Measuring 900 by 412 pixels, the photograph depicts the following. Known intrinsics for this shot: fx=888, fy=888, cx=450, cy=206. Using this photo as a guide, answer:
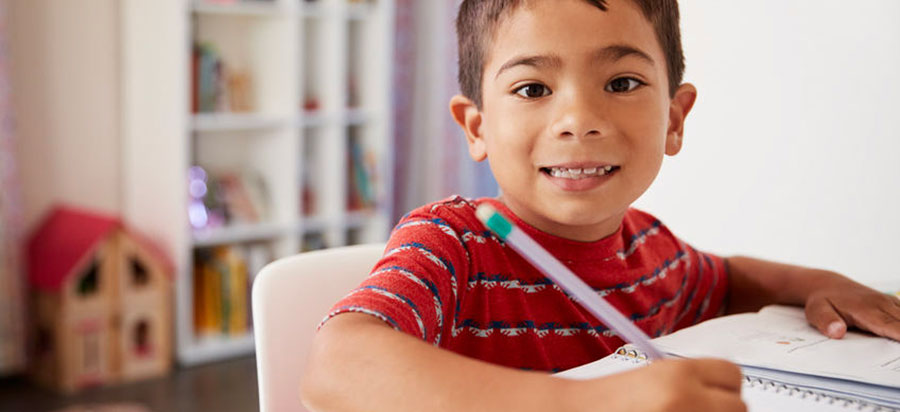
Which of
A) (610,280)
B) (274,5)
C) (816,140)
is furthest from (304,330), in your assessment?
(274,5)

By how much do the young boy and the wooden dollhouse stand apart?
2.08 metres

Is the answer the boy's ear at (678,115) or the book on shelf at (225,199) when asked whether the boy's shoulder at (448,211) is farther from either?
the book on shelf at (225,199)

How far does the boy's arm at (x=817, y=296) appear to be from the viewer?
36.0 inches

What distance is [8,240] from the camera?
2756mm

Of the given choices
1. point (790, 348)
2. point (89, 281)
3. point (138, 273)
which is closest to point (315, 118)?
point (138, 273)

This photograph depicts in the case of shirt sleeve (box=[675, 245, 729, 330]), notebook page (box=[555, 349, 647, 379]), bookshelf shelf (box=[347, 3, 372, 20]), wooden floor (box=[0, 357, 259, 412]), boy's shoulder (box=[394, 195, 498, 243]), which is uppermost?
bookshelf shelf (box=[347, 3, 372, 20])

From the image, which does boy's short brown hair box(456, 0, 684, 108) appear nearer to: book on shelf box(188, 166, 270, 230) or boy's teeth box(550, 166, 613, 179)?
boy's teeth box(550, 166, 613, 179)

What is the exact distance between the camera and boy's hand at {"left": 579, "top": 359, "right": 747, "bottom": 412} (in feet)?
1.72

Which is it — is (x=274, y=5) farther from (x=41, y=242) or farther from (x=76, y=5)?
(x=41, y=242)

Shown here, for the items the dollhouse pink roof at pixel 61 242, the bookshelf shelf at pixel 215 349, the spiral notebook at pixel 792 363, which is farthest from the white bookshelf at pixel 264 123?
the spiral notebook at pixel 792 363

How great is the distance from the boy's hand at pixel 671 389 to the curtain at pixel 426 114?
2.83 metres

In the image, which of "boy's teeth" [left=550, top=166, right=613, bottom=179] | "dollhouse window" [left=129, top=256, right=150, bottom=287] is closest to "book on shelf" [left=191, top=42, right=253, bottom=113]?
"dollhouse window" [left=129, top=256, right=150, bottom=287]

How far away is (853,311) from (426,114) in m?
2.80

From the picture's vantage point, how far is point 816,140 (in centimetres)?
131
